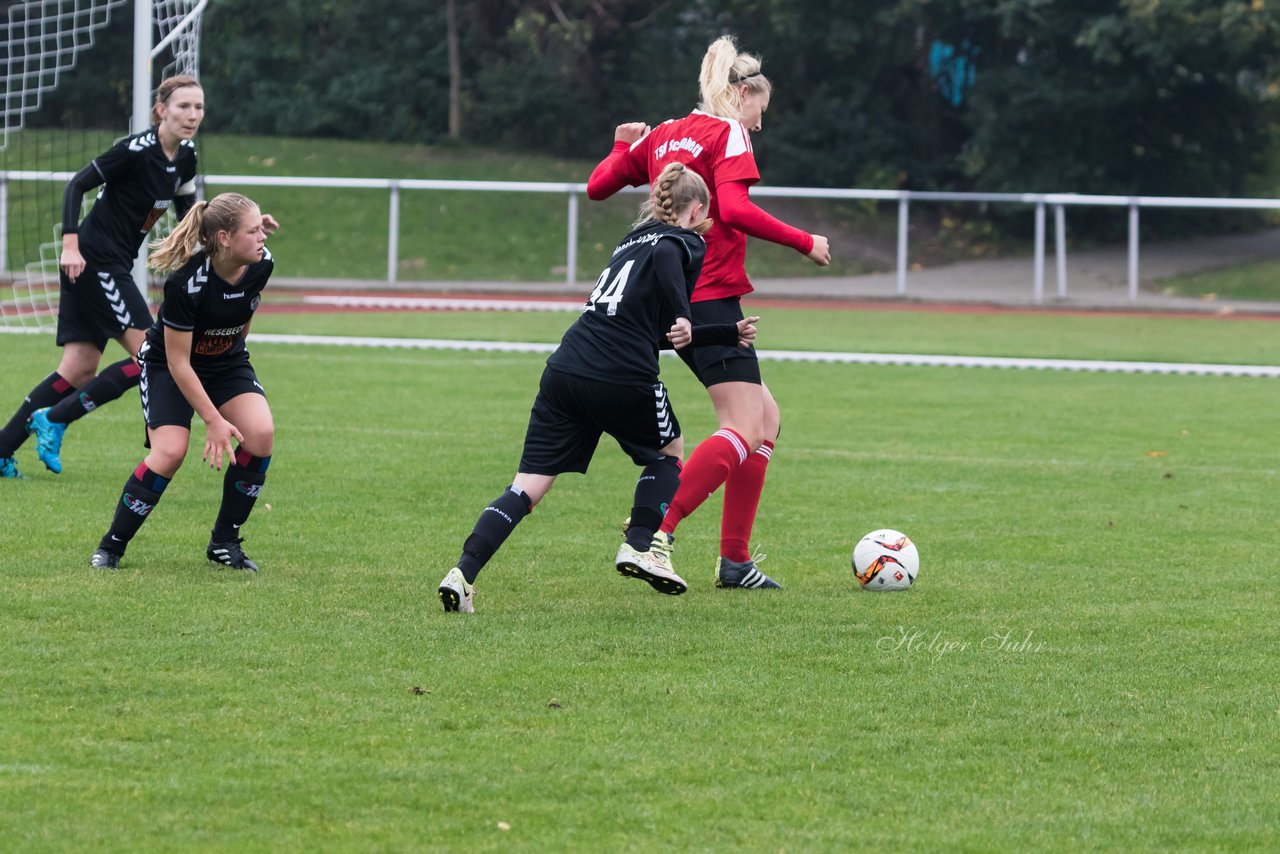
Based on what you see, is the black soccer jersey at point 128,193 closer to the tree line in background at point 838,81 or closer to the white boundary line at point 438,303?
the white boundary line at point 438,303

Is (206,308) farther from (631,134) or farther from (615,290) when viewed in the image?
(631,134)

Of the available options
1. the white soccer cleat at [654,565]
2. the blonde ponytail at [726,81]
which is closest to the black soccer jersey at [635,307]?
the white soccer cleat at [654,565]

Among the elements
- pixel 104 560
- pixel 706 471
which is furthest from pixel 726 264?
pixel 104 560

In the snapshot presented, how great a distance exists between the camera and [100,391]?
853cm

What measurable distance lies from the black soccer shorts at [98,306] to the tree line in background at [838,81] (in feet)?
76.3

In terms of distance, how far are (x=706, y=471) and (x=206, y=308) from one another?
73.8 inches

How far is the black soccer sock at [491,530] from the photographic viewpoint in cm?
574

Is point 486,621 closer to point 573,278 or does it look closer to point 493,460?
point 493,460

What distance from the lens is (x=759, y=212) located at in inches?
241

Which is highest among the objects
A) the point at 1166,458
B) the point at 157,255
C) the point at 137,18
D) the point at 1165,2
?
the point at 1165,2

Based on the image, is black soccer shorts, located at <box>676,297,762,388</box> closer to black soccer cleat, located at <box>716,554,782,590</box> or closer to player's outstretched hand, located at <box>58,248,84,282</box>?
black soccer cleat, located at <box>716,554,782,590</box>

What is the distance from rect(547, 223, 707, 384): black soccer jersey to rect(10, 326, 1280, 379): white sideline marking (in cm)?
1057

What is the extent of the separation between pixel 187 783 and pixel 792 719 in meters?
1.58

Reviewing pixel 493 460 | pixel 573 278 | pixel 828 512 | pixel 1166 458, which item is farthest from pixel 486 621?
pixel 573 278
